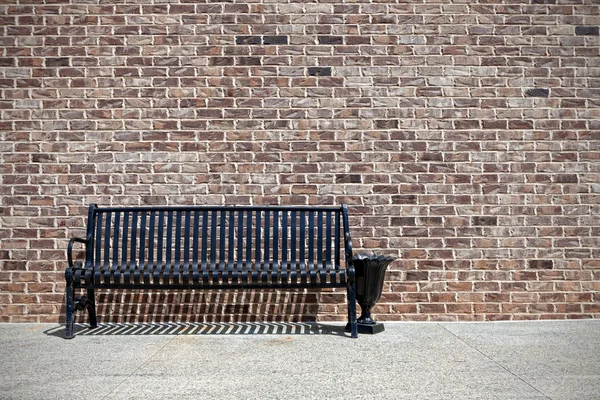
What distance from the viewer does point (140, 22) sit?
5859 mm

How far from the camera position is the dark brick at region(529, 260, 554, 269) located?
5.74 meters

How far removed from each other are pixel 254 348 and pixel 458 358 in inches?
59.0

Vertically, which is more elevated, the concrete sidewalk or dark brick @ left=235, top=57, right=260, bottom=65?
dark brick @ left=235, top=57, right=260, bottom=65

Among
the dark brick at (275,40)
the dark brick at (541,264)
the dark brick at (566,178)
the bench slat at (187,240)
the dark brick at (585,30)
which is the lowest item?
the dark brick at (541,264)

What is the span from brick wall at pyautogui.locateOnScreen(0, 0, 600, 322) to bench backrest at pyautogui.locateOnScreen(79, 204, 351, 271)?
0.27m

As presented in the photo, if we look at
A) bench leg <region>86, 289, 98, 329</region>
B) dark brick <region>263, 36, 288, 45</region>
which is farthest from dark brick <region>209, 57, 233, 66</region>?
bench leg <region>86, 289, 98, 329</region>

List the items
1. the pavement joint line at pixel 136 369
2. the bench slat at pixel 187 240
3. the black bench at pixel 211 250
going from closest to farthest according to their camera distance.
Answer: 1. the pavement joint line at pixel 136 369
2. the black bench at pixel 211 250
3. the bench slat at pixel 187 240

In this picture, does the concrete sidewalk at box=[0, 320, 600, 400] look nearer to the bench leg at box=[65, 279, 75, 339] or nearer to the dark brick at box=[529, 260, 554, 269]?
the bench leg at box=[65, 279, 75, 339]

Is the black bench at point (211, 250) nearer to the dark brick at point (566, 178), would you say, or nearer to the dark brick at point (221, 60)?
the dark brick at point (221, 60)

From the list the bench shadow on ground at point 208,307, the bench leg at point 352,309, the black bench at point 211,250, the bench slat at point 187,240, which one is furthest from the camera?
the bench shadow on ground at point 208,307

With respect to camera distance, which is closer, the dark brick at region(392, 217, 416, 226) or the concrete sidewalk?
the concrete sidewalk

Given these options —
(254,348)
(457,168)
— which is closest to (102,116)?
(254,348)

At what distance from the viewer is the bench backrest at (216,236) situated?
17.4 ft

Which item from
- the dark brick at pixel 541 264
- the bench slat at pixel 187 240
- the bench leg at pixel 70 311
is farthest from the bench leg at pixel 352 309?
the bench leg at pixel 70 311
